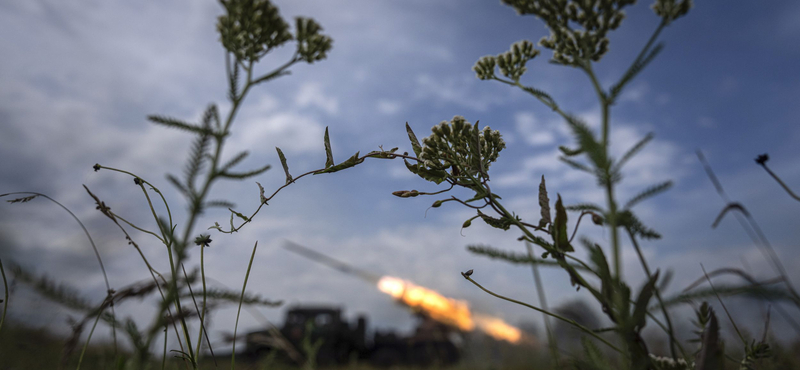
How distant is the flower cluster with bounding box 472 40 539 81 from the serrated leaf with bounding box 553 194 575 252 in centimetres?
131

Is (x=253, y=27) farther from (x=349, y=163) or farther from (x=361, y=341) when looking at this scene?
(x=361, y=341)

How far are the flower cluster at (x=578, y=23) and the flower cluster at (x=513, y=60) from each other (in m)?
0.29

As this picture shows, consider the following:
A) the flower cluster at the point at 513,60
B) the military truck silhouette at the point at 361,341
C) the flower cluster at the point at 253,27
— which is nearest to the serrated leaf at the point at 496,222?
the flower cluster at the point at 513,60

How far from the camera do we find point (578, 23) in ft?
6.30

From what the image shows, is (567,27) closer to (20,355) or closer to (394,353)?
(20,355)

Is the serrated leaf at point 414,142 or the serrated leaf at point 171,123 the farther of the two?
the serrated leaf at point 171,123

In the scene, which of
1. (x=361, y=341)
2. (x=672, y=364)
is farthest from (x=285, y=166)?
(x=361, y=341)

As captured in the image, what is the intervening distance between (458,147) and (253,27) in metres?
2.04

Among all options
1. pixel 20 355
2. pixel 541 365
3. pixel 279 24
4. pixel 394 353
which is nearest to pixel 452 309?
pixel 394 353

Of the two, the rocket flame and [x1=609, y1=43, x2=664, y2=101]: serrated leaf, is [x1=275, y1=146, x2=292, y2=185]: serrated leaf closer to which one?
[x1=609, y1=43, x2=664, y2=101]: serrated leaf

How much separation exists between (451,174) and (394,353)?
1998 centimetres

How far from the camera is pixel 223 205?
2127 mm

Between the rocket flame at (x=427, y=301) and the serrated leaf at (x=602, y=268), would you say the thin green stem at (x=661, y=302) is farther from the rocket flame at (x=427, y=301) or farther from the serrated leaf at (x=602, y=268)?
the rocket flame at (x=427, y=301)

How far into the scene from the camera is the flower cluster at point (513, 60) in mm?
2424
